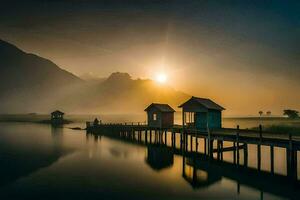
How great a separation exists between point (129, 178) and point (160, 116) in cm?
2180

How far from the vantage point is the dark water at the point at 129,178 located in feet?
75.5

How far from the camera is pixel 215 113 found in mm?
→ 40094

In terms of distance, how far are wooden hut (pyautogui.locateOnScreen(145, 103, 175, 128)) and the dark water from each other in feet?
25.4

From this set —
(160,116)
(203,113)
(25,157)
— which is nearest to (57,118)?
(160,116)

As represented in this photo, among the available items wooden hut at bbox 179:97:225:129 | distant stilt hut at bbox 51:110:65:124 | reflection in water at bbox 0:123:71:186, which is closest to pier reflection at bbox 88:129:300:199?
wooden hut at bbox 179:97:225:129

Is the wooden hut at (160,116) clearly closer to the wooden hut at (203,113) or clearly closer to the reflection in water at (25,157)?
the wooden hut at (203,113)

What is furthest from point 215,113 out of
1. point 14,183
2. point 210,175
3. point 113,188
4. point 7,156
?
point 7,156

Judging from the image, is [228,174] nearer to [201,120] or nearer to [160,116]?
[201,120]

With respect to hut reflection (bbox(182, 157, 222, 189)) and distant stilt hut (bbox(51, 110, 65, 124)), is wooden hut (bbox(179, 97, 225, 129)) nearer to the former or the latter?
hut reflection (bbox(182, 157, 222, 189))

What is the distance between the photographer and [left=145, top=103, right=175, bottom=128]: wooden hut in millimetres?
49438

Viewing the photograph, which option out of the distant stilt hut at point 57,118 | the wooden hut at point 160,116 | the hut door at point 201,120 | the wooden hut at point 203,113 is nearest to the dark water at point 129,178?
the wooden hut at point 203,113

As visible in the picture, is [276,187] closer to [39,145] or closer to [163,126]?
[163,126]

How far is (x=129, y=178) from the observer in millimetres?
28641

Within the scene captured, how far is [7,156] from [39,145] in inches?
484
